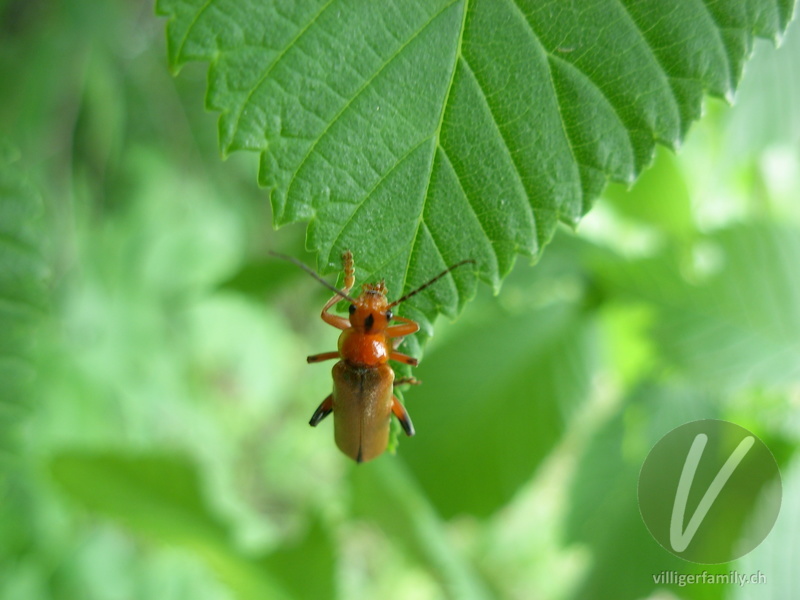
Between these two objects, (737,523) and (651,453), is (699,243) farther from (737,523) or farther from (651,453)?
(737,523)

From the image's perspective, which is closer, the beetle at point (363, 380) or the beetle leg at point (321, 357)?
the beetle at point (363, 380)

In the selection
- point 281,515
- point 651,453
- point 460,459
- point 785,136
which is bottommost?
point 281,515

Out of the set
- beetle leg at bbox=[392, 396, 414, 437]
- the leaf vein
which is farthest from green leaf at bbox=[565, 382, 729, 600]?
the leaf vein

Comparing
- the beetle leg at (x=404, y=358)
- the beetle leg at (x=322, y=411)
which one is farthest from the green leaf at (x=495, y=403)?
the beetle leg at (x=404, y=358)

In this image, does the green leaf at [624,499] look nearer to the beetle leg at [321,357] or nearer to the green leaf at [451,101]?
the beetle leg at [321,357]

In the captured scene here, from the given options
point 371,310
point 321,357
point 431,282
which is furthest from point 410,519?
point 431,282

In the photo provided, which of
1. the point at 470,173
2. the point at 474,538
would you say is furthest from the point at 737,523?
the point at 474,538
